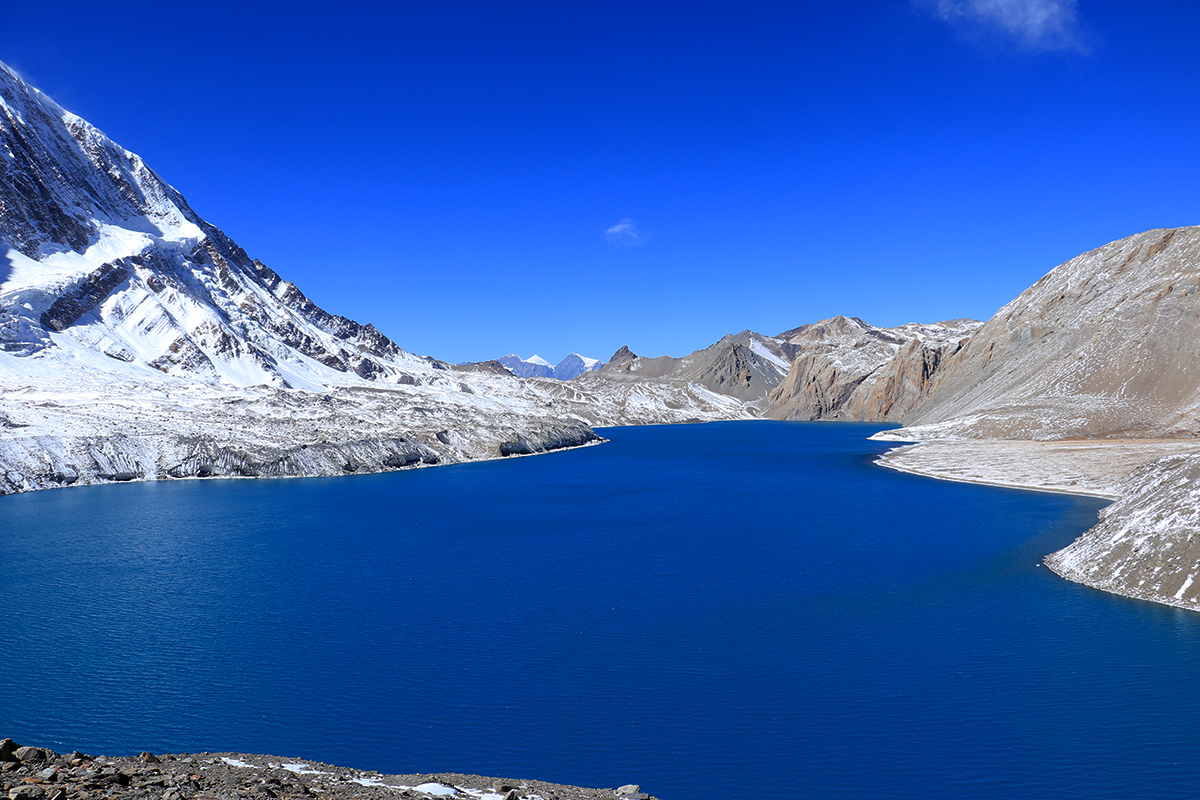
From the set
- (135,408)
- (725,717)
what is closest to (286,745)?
(725,717)

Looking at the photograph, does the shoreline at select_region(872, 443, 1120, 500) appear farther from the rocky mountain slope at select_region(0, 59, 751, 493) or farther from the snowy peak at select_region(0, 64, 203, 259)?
the snowy peak at select_region(0, 64, 203, 259)

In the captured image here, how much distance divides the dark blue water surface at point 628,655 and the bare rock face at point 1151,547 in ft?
5.07

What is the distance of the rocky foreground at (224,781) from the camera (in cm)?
1272

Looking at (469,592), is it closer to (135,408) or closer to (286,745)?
(286,745)

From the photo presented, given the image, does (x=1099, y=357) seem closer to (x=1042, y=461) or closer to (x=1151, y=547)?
(x=1042, y=461)

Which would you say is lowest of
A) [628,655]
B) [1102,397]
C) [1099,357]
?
[628,655]

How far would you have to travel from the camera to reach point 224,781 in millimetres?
14281

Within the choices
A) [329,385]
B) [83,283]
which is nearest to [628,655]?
[83,283]

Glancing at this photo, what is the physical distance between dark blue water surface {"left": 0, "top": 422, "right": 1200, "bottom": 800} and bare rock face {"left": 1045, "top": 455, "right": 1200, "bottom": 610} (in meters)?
1.54

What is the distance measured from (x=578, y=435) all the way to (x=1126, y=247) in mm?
108423

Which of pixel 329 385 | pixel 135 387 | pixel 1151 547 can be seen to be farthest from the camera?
pixel 329 385

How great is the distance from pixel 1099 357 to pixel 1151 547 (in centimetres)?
9273

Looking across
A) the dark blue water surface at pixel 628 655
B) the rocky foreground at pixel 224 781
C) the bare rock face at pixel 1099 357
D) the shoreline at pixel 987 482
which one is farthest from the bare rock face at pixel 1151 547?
the bare rock face at pixel 1099 357

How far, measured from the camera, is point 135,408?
102938mm
